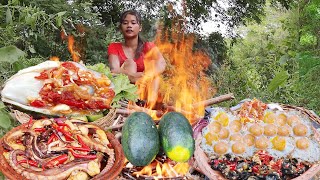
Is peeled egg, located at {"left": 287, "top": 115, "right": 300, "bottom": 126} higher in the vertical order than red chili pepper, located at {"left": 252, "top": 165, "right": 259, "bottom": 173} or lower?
higher

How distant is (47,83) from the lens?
3.03 metres

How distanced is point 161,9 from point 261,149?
6.57 meters

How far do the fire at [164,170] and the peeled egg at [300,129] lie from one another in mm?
772

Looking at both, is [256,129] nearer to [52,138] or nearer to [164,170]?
[164,170]

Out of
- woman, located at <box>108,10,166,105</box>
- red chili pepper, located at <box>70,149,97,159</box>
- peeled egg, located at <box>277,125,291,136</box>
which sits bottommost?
red chili pepper, located at <box>70,149,97,159</box>

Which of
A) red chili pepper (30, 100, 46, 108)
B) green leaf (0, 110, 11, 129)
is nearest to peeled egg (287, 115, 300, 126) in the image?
red chili pepper (30, 100, 46, 108)

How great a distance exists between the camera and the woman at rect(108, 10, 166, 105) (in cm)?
493

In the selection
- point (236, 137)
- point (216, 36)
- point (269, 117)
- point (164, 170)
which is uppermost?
point (216, 36)

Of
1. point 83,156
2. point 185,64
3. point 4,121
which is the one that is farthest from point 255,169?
point 185,64

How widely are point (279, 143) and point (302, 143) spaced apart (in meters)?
0.15

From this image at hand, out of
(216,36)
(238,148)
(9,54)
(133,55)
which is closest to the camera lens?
(238,148)

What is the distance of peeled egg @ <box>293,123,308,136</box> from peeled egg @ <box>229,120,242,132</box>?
0.37 meters

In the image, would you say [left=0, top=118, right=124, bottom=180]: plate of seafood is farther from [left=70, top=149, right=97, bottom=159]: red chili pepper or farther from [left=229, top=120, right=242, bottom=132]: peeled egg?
[left=229, top=120, right=242, bottom=132]: peeled egg

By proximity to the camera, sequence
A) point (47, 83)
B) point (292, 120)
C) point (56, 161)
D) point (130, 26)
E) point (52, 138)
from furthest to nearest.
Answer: point (130, 26)
point (47, 83)
point (292, 120)
point (52, 138)
point (56, 161)
